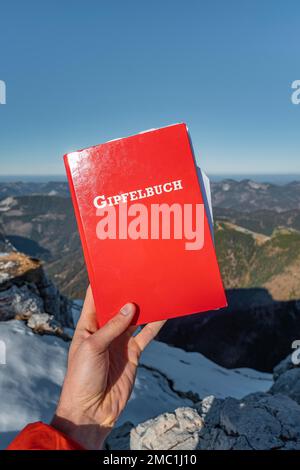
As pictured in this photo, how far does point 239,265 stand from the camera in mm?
101438

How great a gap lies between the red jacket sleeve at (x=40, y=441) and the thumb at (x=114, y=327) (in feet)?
3.31

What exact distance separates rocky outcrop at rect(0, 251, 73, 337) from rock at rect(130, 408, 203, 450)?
754 cm

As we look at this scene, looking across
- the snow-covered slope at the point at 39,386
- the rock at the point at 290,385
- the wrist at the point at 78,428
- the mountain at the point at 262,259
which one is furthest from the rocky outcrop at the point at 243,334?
the wrist at the point at 78,428

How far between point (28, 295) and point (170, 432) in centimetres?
1109

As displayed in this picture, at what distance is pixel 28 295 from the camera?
1659 centimetres

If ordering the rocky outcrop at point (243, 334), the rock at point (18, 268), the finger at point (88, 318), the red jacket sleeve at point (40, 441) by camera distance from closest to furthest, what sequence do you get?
1. the red jacket sleeve at point (40, 441)
2. the finger at point (88, 318)
3. the rock at point (18, 268)
4. the rocky outcrop at point (243, 334)

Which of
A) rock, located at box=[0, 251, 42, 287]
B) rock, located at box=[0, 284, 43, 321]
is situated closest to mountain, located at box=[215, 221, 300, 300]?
rock, located at box=[0, 251, 42, 287]

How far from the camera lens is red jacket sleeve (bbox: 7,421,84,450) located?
2246 mm

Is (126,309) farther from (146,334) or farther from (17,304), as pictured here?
(17,304)

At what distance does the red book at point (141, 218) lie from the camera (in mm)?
3307

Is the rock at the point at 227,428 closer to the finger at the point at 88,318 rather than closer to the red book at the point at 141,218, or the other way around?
the finger at the point at 88,318

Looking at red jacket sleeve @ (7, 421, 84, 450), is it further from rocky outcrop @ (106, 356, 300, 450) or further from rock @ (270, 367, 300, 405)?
rock @ (270, 367, 300, 405)

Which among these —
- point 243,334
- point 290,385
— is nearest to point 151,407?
point 290,385
